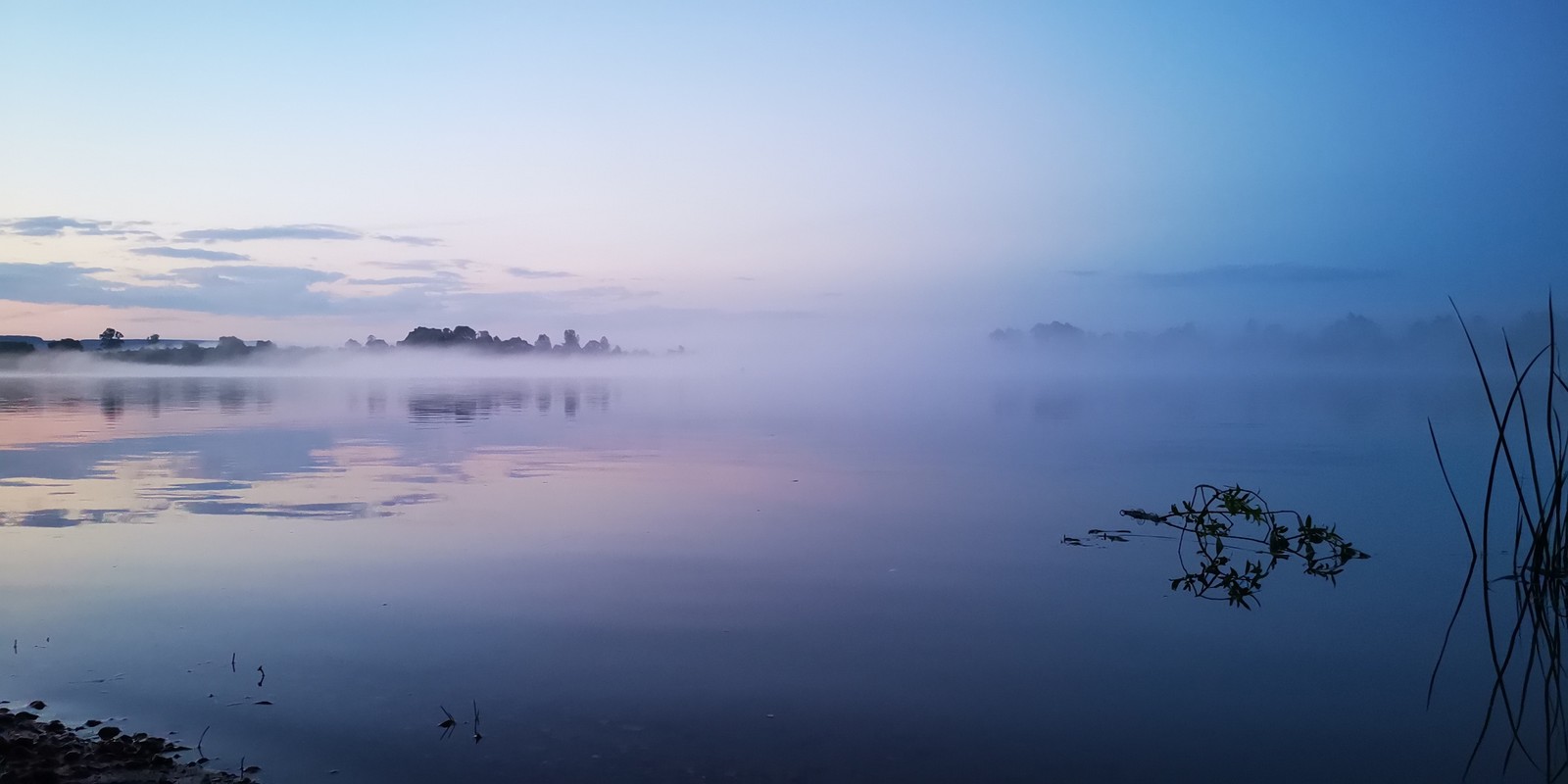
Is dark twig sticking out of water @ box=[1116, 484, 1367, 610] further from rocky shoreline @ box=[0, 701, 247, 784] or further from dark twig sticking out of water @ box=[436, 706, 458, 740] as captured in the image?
rocky shoreline @ box=[0, 701, 247, 784]

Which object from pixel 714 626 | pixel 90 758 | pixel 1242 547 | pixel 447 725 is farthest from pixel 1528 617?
pixel 90 758

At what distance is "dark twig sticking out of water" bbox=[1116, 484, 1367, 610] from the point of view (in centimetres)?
895

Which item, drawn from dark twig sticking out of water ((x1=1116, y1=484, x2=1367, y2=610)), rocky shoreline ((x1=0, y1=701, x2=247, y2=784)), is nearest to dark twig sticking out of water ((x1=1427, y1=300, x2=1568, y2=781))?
dark twig sticking out of water ((x1=1116, y1=484, x2=1367, y2=610))

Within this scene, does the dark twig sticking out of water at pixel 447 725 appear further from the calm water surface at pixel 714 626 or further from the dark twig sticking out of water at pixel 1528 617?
the dark twig sticking out of water at pixel 1528 617

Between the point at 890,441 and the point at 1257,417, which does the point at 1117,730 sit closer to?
A: the point at 890,441

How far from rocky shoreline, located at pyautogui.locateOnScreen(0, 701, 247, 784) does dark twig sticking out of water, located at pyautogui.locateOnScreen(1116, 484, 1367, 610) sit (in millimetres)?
7492

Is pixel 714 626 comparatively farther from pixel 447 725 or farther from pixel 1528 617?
pixel 1528 617

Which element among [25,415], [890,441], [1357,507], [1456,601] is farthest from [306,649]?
[25,415]

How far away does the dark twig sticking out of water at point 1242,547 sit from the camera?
29.4 ft

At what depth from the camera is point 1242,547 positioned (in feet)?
35.9

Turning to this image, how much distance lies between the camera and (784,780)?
189 inches

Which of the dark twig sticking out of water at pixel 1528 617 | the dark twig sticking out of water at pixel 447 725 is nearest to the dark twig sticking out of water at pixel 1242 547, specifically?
the dark twig sticking out of water at pixel 1528 617

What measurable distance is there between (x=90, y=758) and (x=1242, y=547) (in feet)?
34.2

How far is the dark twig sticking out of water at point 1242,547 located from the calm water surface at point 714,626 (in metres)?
0.32
